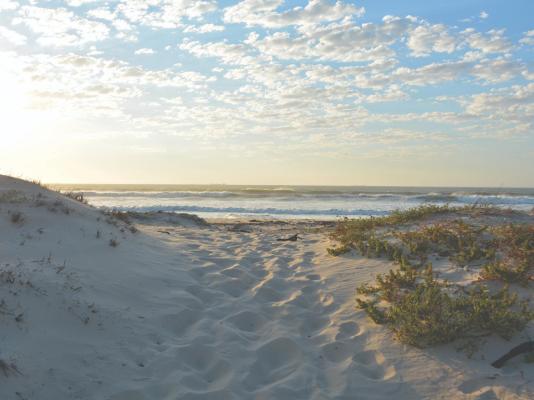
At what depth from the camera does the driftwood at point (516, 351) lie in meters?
3.71

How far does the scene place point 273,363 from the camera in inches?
154

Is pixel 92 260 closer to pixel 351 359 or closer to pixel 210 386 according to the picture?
pixel 210 386

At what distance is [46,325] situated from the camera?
3576 millimetres

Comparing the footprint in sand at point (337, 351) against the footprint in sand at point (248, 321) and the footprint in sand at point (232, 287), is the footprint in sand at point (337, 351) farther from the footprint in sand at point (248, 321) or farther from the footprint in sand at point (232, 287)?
the footprint in sand at point (232, 287)

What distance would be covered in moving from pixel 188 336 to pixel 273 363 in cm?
91

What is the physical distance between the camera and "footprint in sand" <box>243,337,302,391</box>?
357cm

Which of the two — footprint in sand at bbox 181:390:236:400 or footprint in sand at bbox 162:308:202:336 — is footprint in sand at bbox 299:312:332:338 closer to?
footprint in sand at bbox 162:308:202:336

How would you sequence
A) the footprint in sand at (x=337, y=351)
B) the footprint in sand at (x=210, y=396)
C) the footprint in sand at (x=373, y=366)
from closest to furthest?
1. the footprint in sand at (x=210, y=396)
2. the footprint in sand at (x=373, y=366)
3. the footprint in sand at (x=337, y=351)

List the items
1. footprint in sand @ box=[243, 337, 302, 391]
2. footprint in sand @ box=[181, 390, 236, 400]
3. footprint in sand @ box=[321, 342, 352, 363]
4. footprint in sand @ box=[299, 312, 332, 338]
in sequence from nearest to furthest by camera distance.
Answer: footprint in sand @ box=[181, 390, 236, 400], footprint in sand @ box=[243, 337, 302, 391], footprint in sand @ box=[321, 342, 352, 363], footprint in sand @ box=[299, 312, 332, 338]

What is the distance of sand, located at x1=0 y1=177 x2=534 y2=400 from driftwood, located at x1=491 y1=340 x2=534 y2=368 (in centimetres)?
6

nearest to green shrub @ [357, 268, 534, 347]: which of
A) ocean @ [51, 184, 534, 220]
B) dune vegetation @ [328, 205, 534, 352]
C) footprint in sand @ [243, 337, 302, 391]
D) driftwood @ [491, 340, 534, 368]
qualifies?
dune vegetation @ [328, 205, 534, 352]

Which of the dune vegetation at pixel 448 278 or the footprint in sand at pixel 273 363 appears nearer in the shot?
the footprint in sand at pixel 273 363

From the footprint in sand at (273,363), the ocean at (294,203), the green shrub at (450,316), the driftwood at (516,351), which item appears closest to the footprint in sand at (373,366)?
the green shrub at (450,316)

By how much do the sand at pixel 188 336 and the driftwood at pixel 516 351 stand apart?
6 centimetres
